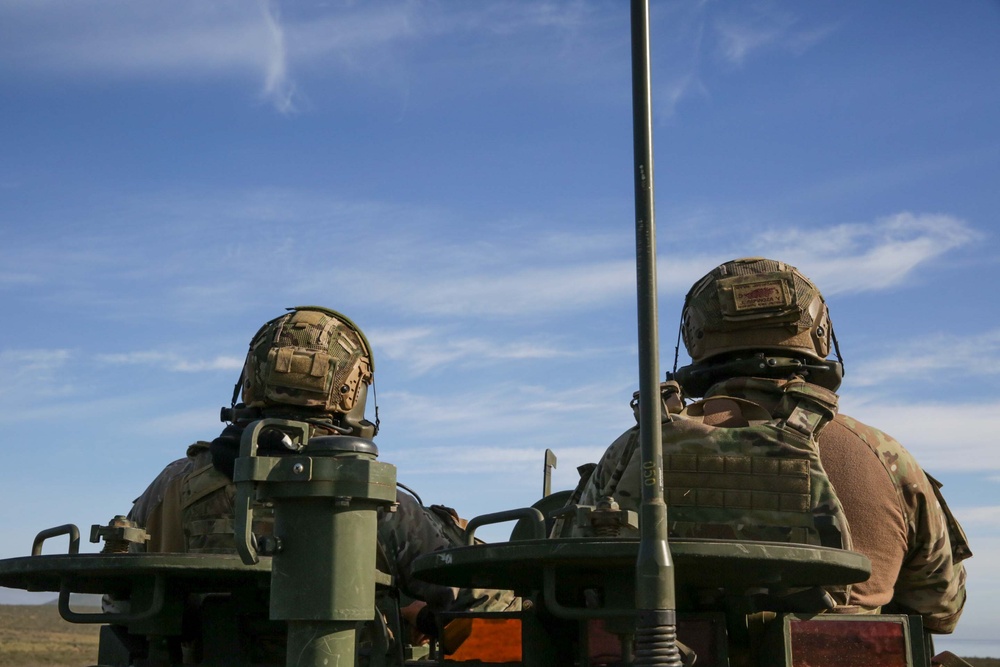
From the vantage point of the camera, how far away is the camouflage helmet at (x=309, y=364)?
7309 mm

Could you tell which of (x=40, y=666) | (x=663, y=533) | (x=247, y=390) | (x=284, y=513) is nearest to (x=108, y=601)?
(x=247, y=390)

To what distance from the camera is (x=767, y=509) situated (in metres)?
5.22

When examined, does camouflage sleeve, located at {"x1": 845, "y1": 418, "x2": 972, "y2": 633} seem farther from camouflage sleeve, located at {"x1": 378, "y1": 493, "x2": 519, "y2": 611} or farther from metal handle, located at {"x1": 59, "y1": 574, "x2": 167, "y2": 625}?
metal handle, located at {"x1": 59, "y1": 574, "x2": 167, "y2": 625}

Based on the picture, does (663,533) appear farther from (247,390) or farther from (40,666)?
(40,666)

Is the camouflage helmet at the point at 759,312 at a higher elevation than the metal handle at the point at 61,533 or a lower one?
higher

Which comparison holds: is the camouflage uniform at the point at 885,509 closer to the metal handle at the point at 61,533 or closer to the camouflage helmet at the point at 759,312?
the camouflage helmet at the point at 759,312

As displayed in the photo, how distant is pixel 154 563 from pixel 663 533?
84.0 inches

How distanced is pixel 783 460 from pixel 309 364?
3.10 metres

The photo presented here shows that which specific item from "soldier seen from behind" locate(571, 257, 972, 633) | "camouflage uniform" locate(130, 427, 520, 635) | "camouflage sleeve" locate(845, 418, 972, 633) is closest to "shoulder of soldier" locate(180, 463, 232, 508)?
"camouflage uniform" locate(130, 427, 520, 635)

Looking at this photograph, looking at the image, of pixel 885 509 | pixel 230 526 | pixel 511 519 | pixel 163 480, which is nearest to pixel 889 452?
pixel 885 509

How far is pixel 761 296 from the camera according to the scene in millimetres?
6570

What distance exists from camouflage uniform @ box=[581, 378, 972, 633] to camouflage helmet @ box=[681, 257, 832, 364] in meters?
0.31

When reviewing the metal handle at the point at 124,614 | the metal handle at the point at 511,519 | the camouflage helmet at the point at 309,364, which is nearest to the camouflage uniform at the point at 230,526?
the camouflage helmet at the point at 309,364

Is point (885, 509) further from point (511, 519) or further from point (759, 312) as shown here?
point (511, 519)
